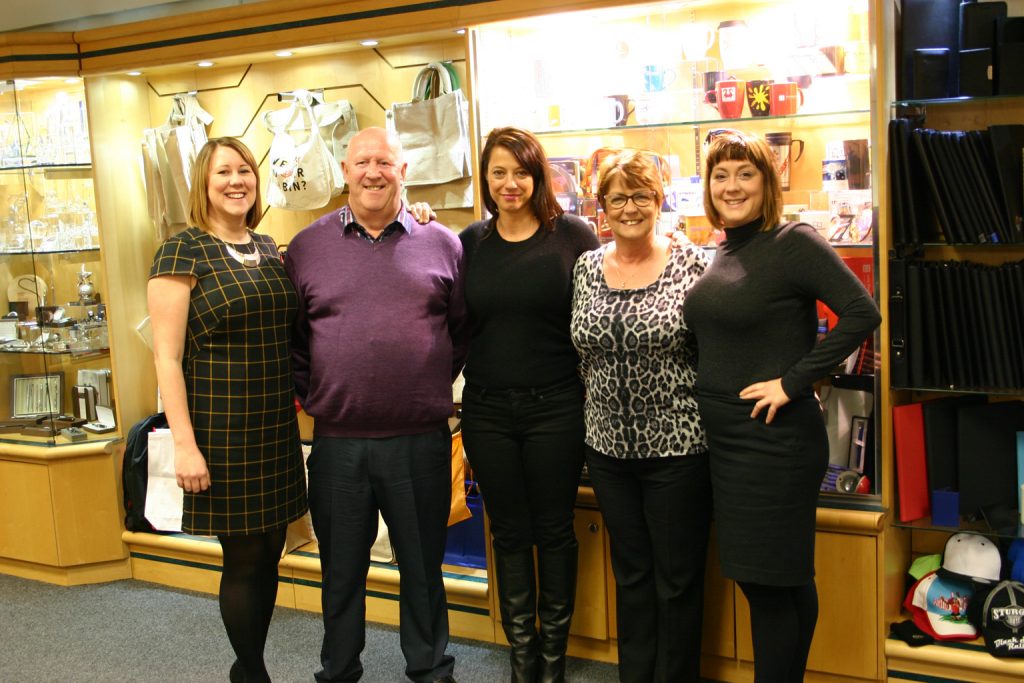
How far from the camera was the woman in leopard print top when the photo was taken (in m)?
2.46

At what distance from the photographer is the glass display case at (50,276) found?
3963 millimetres

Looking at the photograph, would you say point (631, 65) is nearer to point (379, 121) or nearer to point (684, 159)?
point (684, 159)

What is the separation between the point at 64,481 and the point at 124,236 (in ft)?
3.48

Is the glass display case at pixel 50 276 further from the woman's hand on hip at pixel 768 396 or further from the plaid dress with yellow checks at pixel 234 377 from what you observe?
the woman's hand on hip at pixel 768 396

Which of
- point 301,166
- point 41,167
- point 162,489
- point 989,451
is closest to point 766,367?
point 989,451

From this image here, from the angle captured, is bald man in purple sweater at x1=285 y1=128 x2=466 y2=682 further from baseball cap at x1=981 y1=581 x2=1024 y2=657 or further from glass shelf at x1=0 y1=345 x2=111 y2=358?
glass shelf at x1=0 y1=345 x2=111 y2=358

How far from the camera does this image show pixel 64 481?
156 inches

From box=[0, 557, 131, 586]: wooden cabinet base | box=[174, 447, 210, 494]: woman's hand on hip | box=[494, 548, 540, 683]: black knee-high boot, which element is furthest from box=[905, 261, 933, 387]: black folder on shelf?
box=[0, 557, 131, 586]: wooden cabinet base

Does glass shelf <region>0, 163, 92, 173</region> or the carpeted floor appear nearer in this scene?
the carpeted floor

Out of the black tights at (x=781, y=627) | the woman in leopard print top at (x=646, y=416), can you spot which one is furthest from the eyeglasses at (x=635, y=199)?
the black tights at (x=781, y=627)

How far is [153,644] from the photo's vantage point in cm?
342

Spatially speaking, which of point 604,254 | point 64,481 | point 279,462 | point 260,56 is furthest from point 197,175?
point 64,481

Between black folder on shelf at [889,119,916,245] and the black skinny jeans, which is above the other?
black folder on shelf at [889,119,916,245]

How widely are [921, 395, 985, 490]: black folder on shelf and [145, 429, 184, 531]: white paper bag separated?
9.30 ft
